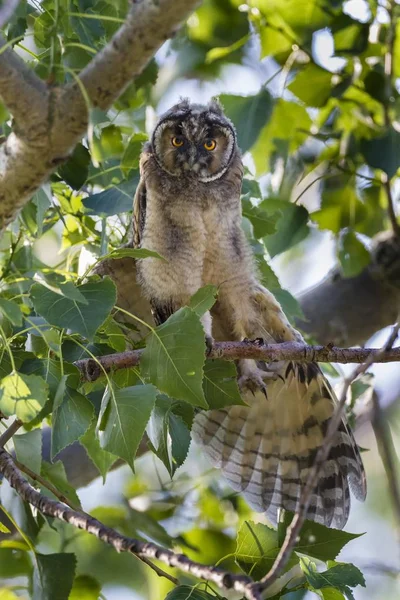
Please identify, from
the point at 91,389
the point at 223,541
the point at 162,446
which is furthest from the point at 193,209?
the point at 223,541

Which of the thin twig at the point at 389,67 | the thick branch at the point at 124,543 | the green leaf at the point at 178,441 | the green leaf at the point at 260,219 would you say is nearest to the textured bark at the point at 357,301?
the thin twig at the point at 389,67

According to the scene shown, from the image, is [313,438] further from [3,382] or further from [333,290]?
[3,382]

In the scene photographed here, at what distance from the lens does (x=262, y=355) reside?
2662mm

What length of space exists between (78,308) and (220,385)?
1.95ft

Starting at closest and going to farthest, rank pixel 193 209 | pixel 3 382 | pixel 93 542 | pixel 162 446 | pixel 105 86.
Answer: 1. pixel 105 86
2. pixel 3 382
3. pixel 162 446
4. pixel 193 209
5. pixel 93 542

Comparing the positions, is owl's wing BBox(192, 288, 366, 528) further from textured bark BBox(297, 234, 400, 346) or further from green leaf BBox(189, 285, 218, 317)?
green leaf BBox(189, 285, 218, 317)

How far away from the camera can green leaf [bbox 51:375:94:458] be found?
221 cm

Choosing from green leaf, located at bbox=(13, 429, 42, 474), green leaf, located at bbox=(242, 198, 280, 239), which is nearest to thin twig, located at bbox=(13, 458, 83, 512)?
green leaf, located at bbox=(13, 429, 42, 474)

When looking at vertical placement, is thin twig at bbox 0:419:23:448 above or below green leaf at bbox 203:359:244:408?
below

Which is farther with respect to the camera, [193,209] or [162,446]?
[193,209]

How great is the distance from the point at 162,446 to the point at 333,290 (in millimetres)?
2229

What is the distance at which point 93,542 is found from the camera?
3.94 metres


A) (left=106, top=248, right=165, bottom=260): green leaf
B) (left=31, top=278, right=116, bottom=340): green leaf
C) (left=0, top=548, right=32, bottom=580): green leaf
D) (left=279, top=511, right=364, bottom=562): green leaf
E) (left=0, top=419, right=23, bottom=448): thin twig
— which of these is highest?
(left=106, top=248, right=165, bottom=260): green leaf

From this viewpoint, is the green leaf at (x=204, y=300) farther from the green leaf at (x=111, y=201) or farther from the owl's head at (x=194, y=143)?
the owl's head at (x=194, y=143)
